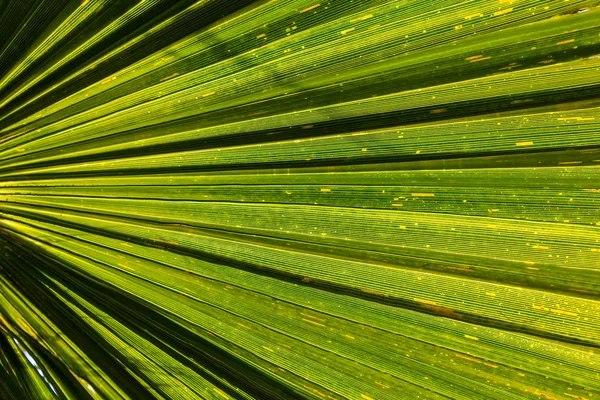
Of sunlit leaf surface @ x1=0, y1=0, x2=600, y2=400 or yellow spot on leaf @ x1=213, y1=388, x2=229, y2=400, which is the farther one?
yellow spot on leaf @ x1=213, y1=388, x2=229, y2=400

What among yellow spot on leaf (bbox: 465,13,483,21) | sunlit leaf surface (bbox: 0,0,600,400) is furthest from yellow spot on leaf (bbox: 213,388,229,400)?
yellow spot on leaf (bbox: 465,13,483,21)

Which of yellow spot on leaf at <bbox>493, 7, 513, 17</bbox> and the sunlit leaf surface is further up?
yellow spot on leaf at <bbox>493, 7, 513, 17</bbox>

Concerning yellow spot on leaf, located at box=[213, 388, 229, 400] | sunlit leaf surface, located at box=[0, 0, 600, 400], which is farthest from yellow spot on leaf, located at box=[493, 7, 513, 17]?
yellow spot on leaf, located at box=[213, 388, 229, 400]

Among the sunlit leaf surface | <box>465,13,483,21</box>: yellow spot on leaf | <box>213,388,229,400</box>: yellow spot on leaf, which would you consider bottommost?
<box>213,388,229,400</box>: yellow spot on leaf

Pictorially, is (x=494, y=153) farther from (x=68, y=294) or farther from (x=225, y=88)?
(x=68, y=294)

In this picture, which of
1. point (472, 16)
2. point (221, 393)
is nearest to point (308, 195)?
point (472, 16)

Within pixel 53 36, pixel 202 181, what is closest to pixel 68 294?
pixel 202 181

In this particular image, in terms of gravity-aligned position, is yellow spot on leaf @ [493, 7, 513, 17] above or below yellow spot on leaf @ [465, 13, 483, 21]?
above

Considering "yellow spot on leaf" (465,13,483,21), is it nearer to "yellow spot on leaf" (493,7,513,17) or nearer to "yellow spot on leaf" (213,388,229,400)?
"yellow spot on leaf" (493,7,513,17)

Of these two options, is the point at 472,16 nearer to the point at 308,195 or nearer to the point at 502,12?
the point at 502,12
